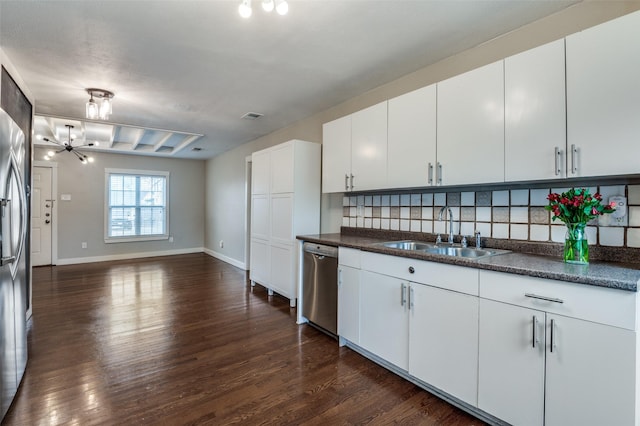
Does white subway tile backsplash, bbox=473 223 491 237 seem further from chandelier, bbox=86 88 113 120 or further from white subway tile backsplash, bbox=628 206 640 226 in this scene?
chandelier, bbox=86 88 113 120

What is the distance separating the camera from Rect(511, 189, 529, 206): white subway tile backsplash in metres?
2.17

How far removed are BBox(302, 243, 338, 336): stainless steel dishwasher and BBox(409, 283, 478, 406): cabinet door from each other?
0.86m

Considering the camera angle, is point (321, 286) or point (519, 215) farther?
point (321, 286)

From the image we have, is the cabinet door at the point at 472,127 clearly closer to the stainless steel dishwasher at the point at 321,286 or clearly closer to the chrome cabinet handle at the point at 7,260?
the stainless steel dishwasher at the point at 321,286

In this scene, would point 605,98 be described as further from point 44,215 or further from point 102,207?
point 44,215

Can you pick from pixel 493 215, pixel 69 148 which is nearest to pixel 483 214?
pixel 493 215

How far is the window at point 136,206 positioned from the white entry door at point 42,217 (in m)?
0.96

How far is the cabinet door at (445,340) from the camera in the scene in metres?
1.79

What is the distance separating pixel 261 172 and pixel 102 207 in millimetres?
4636

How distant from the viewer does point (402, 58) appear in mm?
2666

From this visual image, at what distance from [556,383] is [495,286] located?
49cm

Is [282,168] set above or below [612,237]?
above

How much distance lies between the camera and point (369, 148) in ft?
9.53

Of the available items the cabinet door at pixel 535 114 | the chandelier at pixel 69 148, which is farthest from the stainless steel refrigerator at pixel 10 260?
the chandelier at pixel 69 148
